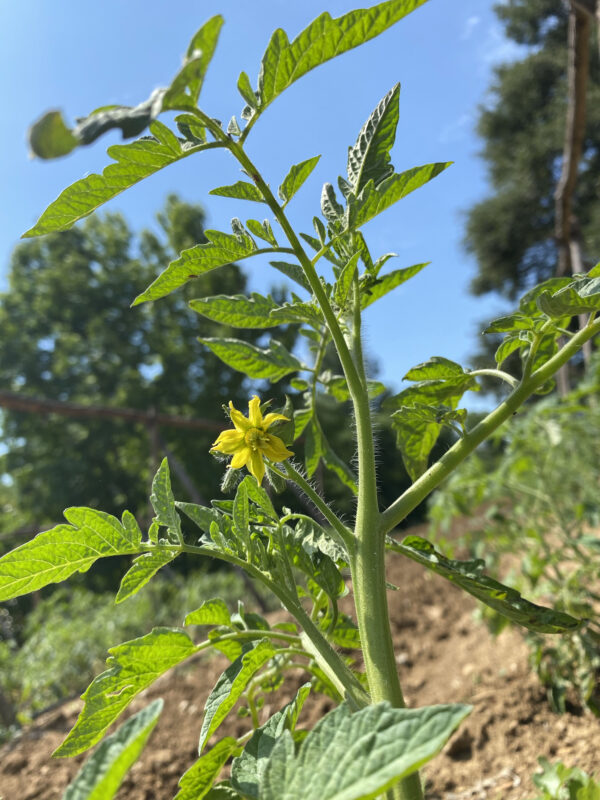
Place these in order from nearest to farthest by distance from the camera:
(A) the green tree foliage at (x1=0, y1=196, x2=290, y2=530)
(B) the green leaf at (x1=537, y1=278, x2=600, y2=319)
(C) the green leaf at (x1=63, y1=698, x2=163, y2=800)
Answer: (C) the green leaf at (x1=63, y1=698, x2=163, y2=800) → (B) the green leaf at (x1=537, y1=278, x2=600, y2=319) → (A) the green tree foliage at (x1=0, y1=196, x2=290, y2=530)

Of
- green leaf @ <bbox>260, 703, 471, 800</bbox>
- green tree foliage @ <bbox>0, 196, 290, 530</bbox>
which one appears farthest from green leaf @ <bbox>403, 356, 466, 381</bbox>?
green tree foliage @ <bbox>0, 196, 290, 530</bbox>

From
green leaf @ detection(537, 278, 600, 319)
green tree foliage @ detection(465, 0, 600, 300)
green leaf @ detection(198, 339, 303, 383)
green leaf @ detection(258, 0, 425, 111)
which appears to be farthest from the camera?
green tree foliage @ detection(465, 0, 600, 300)

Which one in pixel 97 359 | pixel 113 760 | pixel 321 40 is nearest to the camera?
pixel 113 760

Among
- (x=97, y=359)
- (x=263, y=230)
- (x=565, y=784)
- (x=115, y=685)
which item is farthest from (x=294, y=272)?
(x=97, y=359)

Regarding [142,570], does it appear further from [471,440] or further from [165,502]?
[471,440]

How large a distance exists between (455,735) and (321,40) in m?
1.47

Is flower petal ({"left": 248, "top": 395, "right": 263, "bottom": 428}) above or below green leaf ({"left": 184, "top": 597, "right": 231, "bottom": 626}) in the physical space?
above

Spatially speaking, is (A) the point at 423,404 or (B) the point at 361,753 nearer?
(B) the point at 361,753

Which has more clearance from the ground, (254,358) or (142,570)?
(254,358)

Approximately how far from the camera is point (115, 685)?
0.60 m

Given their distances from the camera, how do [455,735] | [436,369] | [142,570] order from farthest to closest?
[455,735] < [436,369] < [142,570]

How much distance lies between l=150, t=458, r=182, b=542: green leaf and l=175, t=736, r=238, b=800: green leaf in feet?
0.86

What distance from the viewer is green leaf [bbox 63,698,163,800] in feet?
1.04

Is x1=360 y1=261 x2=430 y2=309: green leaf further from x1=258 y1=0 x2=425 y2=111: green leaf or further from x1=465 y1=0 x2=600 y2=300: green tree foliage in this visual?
x1=465 y1=0 x2=600 y2=300: green tree foliage
